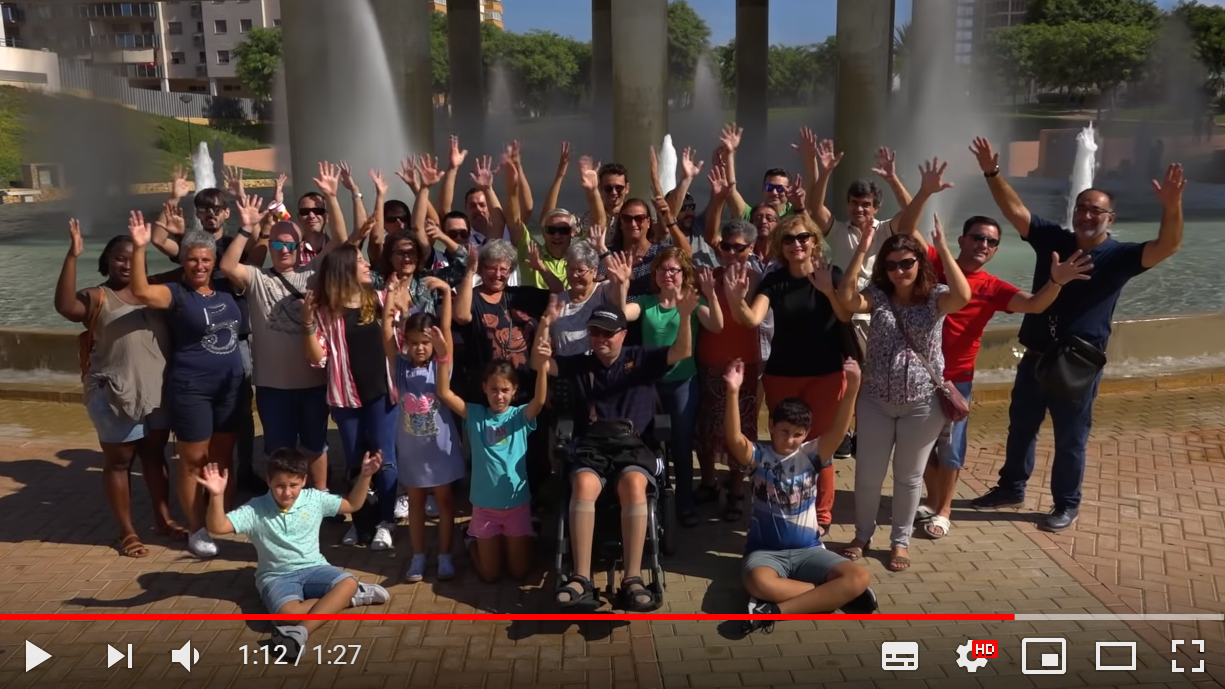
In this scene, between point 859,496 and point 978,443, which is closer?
point 859,496

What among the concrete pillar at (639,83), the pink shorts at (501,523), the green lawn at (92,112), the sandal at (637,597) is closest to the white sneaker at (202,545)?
the pink shorts at (501,523)

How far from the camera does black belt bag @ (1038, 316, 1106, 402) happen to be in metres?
5.24

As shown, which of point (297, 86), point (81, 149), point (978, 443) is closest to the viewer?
point (978, 443)

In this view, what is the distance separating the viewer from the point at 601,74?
29641 millimetres

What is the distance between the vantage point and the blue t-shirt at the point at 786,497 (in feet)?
15.2

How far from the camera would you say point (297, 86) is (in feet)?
43.4

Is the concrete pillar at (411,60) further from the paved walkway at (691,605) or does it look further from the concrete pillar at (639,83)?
the paved walkway at (691,605)

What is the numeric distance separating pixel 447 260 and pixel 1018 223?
10.8ft

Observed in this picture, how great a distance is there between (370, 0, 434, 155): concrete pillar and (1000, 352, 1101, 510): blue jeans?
417 inches

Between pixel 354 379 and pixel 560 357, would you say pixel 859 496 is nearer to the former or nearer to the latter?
pixel 560 357

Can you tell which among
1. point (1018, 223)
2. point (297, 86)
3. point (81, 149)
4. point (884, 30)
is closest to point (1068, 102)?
point (884, 30)

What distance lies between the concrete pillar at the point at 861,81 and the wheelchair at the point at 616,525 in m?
13.6

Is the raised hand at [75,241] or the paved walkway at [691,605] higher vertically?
the raised hand at [75,241]
